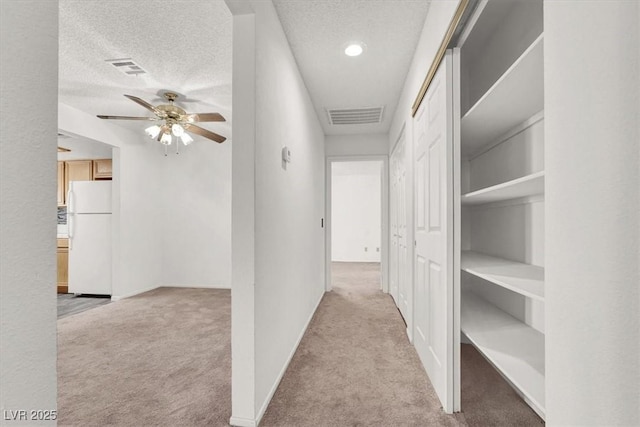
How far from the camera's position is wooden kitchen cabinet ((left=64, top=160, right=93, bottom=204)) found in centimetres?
496

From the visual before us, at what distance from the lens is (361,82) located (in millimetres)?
3143

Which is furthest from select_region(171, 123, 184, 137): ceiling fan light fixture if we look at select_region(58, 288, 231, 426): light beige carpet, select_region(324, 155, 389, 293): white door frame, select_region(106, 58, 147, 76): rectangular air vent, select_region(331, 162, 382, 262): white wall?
select_region(331, 162, 382, 262): white wall

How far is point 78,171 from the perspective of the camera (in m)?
5.01

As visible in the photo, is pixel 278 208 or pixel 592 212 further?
pixel 278 208

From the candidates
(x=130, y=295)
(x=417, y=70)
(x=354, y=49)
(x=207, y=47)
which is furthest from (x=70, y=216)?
(x=417, y=70)

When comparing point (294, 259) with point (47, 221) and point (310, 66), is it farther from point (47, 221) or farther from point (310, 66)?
point (47, 221)

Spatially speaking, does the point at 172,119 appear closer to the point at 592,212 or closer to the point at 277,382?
the point at 277,382

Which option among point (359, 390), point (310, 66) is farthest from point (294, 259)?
point (310, 66)

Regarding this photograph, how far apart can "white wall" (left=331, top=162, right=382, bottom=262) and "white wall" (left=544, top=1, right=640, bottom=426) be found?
788 centimetres

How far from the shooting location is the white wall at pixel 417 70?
5.71 ft

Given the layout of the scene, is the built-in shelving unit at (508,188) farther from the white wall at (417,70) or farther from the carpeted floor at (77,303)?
the carpeted floor at (77,303)

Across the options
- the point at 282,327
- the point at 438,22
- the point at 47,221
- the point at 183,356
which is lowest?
the point at 183,356

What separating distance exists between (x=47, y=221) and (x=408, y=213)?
9.01 ft

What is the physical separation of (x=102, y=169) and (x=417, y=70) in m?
4.99
